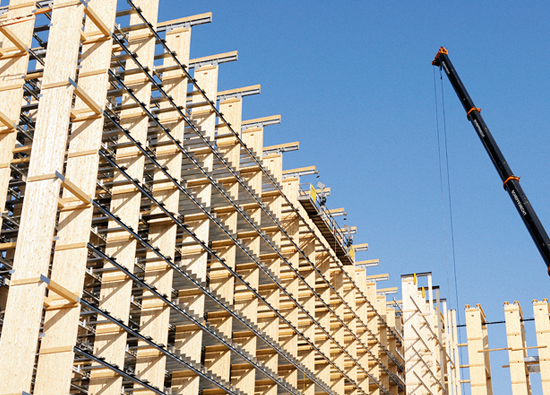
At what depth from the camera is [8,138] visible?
1201 inches

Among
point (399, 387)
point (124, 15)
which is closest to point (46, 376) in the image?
point (124, 15)

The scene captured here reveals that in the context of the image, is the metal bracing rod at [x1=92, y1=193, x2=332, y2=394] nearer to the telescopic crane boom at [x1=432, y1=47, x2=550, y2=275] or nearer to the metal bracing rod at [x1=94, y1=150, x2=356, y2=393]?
the metal bracing rod at [x1=94, y1=150, x2=356, y2=393]

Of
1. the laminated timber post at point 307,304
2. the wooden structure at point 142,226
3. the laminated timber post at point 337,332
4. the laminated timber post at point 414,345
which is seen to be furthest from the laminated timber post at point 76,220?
the laminated timber post at point 337,332

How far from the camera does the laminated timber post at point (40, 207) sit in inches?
961

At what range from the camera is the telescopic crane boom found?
40.9 m

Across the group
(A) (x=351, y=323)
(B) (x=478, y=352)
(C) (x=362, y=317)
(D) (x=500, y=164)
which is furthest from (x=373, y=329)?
(D) (x=500, y=164)

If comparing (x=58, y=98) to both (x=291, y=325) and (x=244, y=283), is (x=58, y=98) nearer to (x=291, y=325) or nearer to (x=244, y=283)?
(x=244, y=283)

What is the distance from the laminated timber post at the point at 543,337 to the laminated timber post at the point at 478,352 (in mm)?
3050

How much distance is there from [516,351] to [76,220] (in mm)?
29766

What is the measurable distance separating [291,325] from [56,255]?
21.4m

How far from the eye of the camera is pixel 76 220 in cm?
2828

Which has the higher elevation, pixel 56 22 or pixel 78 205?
pixel 56 22

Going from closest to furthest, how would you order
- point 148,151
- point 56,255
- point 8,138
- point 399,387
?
point 56,255
point 8,138
point 148,151
point 399,387

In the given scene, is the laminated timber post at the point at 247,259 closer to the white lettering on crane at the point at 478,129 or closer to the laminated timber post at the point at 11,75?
the white lettering on crane at the point at 478,129
